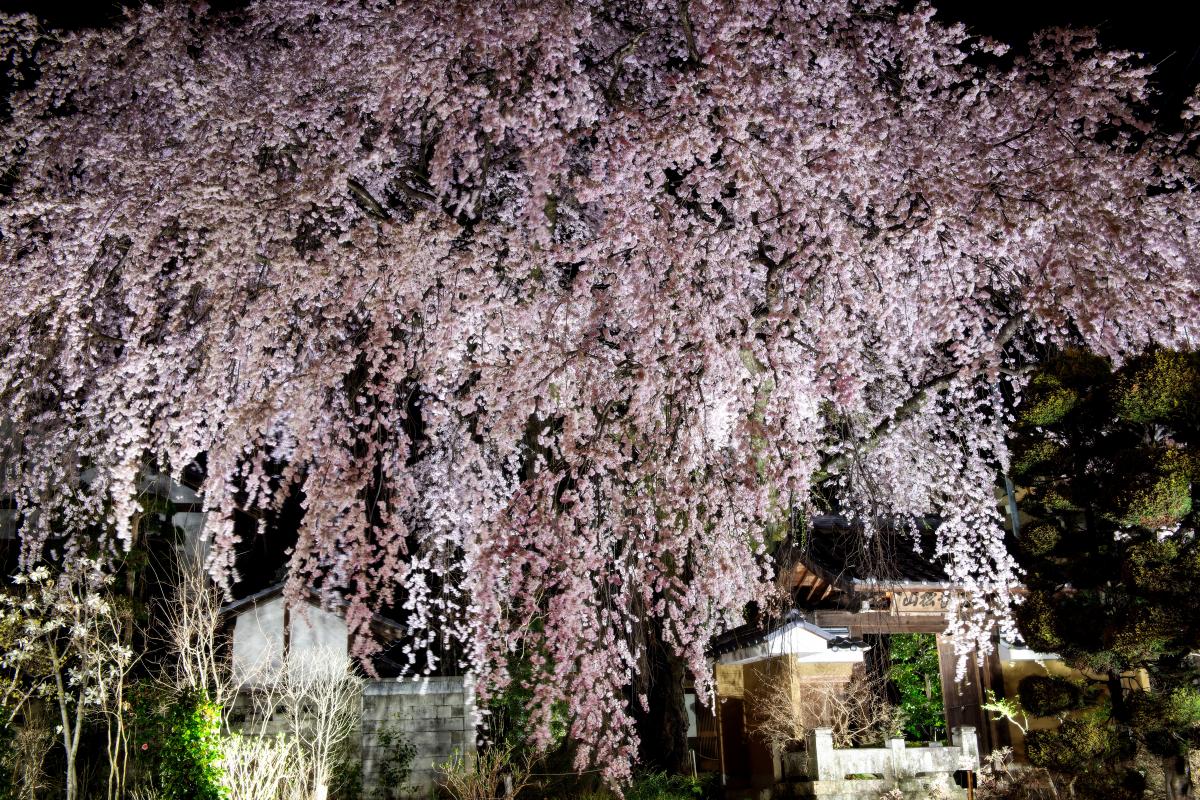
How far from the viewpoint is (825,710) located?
11250 millimetres

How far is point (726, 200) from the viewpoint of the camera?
21.3 ft

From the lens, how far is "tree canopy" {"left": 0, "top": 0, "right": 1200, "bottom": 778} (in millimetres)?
5785

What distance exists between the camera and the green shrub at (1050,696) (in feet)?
27.7

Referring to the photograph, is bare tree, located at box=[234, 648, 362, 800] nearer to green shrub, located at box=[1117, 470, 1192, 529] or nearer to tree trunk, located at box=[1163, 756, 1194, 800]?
tree trunk, located at box=[1163, 756, 1194, 800]

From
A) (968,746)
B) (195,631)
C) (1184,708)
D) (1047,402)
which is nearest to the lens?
(1184,708)

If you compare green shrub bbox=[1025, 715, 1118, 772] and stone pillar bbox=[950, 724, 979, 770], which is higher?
green shrub bbox=[1025, 715, 1118, 772]

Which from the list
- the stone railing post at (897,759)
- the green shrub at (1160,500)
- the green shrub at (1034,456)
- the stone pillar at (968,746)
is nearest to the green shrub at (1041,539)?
the green shrub at (1034,456)

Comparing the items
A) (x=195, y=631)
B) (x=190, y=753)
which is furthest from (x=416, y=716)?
(x=195, y=631)

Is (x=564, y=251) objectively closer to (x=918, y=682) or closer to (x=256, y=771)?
(x=256, y=771)

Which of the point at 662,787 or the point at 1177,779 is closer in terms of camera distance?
the point at 1177,779

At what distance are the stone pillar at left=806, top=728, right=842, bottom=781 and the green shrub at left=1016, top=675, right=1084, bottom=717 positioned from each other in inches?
96.6

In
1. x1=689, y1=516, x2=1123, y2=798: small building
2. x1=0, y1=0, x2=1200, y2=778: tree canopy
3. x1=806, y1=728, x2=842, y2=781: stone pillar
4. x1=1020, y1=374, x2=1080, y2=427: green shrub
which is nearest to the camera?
x1=0, y1=0, x2=1200, y2=778: tree canopy

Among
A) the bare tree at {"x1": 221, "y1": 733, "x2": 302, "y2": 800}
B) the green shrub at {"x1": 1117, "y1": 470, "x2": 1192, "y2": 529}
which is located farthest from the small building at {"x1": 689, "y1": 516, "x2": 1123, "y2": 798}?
the bare tree at {"x1": 221, "y1": 733, "x2": 302, "y2": 800}

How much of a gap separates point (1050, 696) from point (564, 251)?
6.89m
